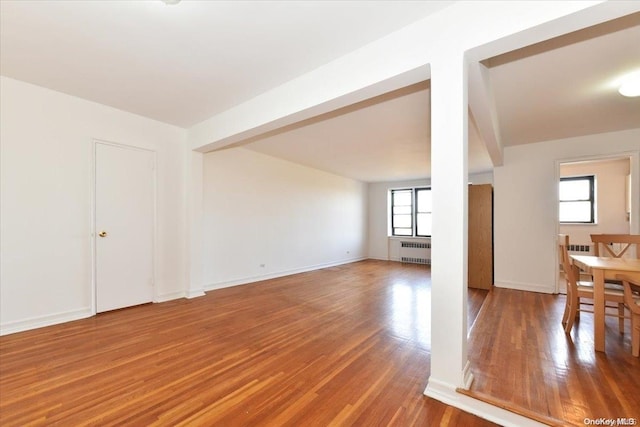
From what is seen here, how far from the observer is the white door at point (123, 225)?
353 cm

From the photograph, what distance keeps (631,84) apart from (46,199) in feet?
20.0

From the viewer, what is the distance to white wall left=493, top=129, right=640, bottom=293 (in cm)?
450

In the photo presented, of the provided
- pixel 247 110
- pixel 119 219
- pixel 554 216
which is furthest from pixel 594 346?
pixel 119 219

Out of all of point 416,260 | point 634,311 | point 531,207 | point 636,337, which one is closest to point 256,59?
point 634,311

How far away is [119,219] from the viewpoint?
12.2ft

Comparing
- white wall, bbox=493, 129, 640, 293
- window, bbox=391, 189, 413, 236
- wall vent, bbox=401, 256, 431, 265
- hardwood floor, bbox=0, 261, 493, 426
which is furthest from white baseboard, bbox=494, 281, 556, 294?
window, bbox=391, 189, 413, 236

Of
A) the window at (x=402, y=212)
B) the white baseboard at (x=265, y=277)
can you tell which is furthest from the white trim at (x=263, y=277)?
the window at (x=402, y=212)

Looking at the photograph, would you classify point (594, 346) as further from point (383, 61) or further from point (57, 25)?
point (57, 25)

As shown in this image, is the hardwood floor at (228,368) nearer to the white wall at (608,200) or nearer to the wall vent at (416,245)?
the wall vent at (416,245)

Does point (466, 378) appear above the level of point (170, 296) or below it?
above

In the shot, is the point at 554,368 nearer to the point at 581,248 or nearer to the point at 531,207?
the point at 531,207

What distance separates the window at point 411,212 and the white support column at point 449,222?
6673mm

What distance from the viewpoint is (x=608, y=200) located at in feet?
19.5

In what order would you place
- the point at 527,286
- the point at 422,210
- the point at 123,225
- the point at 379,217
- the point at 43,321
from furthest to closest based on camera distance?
the point at 379,217 < the point at 422,210 < the point at 527,286 < the point at 123,225 < the point at 43,321
